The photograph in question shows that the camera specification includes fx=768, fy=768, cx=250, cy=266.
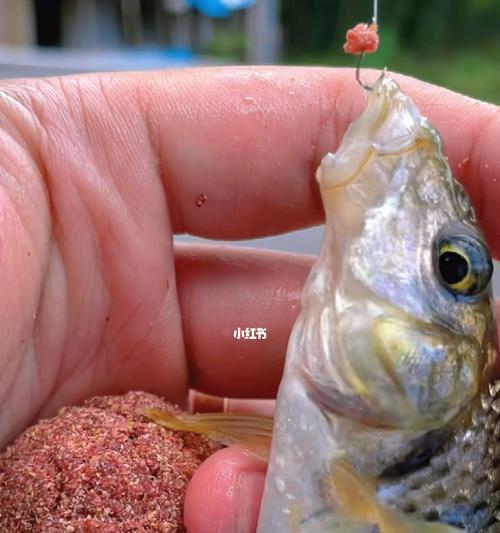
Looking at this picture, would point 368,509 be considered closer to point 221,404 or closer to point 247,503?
point 247,503

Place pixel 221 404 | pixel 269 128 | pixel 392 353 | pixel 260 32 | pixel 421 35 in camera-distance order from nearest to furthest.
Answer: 1. pixel 392 353
2. pixel 269 128
3. pixel 221 404
4. pixel 260 32
5. pixel 421 35

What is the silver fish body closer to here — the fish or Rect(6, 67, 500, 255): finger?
the fish

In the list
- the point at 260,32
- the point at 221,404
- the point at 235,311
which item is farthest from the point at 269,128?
the point at 260,32

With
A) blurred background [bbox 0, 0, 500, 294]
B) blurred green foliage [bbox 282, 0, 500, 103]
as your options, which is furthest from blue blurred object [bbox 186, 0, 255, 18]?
blurred green foliage [bbox 282, 0, 500, 103]

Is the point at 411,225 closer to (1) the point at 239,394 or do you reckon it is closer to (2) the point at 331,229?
(2) the point at 331,229

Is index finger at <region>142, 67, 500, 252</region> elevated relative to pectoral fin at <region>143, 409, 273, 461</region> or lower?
elevated

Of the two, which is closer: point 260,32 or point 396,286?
point 396,286

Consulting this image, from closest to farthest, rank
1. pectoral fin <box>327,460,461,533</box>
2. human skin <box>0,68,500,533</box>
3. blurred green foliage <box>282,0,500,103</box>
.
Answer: pectoral fin <box>327,460,461,533</box>, human skin <box>0,68,500,533</box>, blurred green foliage <box>282,0,500,103</box>
